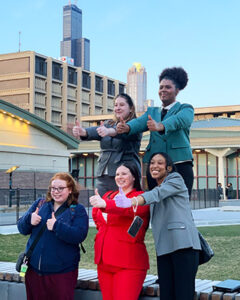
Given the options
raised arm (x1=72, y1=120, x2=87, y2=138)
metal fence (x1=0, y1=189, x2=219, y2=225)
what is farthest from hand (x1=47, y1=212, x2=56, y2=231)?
metal fence (x1=0, y1=189, x2=219, y2=225)

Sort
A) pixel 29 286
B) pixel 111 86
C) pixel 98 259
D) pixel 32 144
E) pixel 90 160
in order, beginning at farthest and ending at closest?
pixel 111 86 < pixel 90 160 < pixel 32 144 < pixel 29 286 < pixel 98 259

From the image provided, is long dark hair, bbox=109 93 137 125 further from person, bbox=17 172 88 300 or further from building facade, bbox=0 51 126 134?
building facade, bbox=0 51 126 134

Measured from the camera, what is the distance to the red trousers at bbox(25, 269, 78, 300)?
523 cm

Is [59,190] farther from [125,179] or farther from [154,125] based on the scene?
[154,125]

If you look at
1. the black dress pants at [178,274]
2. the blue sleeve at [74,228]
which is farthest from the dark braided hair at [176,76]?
the black dress pants at [178,274]

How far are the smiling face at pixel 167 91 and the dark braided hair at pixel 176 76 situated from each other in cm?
4

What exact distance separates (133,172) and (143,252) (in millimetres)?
815

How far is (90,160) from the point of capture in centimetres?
5412

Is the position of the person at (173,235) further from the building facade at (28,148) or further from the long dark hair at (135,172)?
the building facade at (28,148)

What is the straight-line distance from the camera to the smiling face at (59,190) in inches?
213

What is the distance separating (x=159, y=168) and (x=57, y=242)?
4.53 ft

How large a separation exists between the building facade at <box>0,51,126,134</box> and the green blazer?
76540 mm

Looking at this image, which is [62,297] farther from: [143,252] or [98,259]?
[143,252]

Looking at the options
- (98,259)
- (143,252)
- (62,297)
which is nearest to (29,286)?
(62,297)
